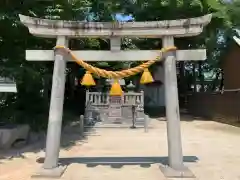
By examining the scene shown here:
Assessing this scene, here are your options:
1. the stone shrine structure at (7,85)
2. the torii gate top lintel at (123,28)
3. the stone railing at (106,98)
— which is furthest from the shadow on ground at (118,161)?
the stone railing at (106,98)

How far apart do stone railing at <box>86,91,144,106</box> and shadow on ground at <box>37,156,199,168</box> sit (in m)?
10.3

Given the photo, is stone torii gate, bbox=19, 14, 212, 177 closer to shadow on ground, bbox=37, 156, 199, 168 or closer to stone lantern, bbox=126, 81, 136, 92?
shadow on ground, bbox=37, 156, 199, 168

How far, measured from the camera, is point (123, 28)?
8688 mm

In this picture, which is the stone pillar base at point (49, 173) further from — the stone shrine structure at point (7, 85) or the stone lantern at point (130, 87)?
the stone lantern at point (130, 87)

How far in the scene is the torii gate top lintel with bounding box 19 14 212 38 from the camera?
28.2 ft

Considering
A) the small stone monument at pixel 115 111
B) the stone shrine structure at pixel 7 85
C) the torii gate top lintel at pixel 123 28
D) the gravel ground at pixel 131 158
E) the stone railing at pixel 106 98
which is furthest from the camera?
the stone railing at pixel 106 98

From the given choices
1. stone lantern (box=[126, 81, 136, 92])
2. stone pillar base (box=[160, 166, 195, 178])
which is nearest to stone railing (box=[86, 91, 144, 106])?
stone lantern (box=[126, 81, 136, 92])

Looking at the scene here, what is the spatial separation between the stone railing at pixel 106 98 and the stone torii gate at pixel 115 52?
453 inches

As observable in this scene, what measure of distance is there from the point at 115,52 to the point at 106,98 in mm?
11751

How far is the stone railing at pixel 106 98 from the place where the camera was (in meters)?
20.3

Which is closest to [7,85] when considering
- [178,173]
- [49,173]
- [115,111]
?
[49,173]

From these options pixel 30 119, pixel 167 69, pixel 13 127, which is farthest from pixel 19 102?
pixel 167 69

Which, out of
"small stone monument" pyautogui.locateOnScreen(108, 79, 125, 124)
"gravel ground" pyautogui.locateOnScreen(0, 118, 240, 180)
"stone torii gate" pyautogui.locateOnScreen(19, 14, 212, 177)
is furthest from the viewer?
"small stone monument" pyautogui.locateOnScreen(108, 79, 125, 124)

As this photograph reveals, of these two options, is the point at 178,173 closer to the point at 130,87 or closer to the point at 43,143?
the point at 43,143
